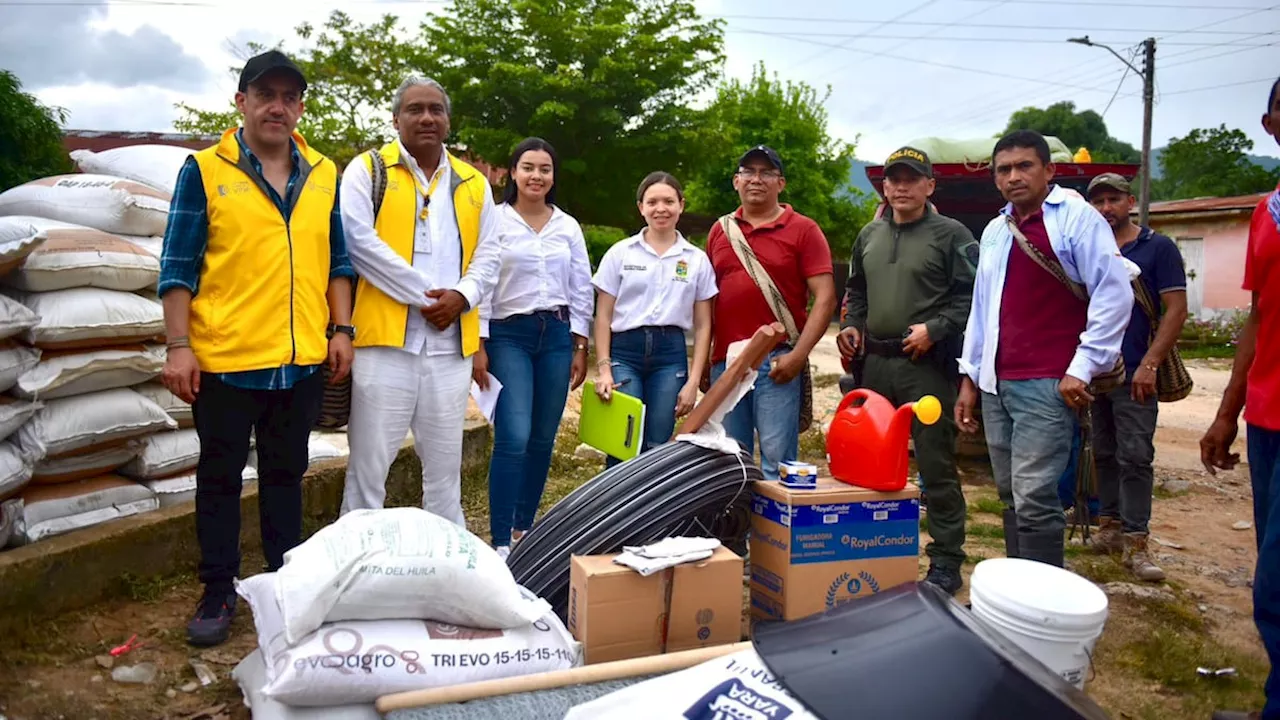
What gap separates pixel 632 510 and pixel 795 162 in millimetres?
24199

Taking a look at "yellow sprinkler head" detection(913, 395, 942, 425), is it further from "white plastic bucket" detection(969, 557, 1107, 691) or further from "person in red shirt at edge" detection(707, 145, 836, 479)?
"white plastic bucket" detection(969, 557, 1107, 691)

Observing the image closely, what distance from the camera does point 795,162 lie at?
26.0 meters

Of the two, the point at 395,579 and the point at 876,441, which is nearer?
the point at 395,579

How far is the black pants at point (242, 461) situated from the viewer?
2982 millimetres

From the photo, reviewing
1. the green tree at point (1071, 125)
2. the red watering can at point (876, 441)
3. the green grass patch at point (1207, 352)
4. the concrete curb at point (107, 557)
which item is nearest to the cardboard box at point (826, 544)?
the red watering can at point (876, 441)

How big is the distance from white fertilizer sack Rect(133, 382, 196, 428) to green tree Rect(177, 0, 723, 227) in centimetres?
1527

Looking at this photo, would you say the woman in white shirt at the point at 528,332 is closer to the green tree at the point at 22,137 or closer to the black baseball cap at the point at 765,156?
the black baseball cap at the point at 765,156

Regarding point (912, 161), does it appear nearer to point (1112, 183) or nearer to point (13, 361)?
point (1112, 183)

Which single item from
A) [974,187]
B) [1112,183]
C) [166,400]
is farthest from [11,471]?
[974,187]

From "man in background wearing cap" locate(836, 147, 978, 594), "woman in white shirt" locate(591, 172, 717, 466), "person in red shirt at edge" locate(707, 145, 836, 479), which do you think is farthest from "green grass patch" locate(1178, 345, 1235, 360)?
"woman in white shirt" locate(591, 172, 717, 466)

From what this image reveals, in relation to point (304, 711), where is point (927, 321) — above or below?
above

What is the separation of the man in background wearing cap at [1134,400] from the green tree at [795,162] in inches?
732

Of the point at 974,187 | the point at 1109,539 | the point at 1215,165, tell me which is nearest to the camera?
the point at 1109,539

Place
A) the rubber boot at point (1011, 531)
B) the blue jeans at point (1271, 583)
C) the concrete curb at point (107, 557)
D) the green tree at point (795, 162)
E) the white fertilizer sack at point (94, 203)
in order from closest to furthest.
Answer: the blue jeans at point (1271, 583) → the concrete curb at point (107, 557) → the rubber boot at point (1011, 531) → the white fertilizer sack at point (94, 203) → the green tree at point (795, 162)
